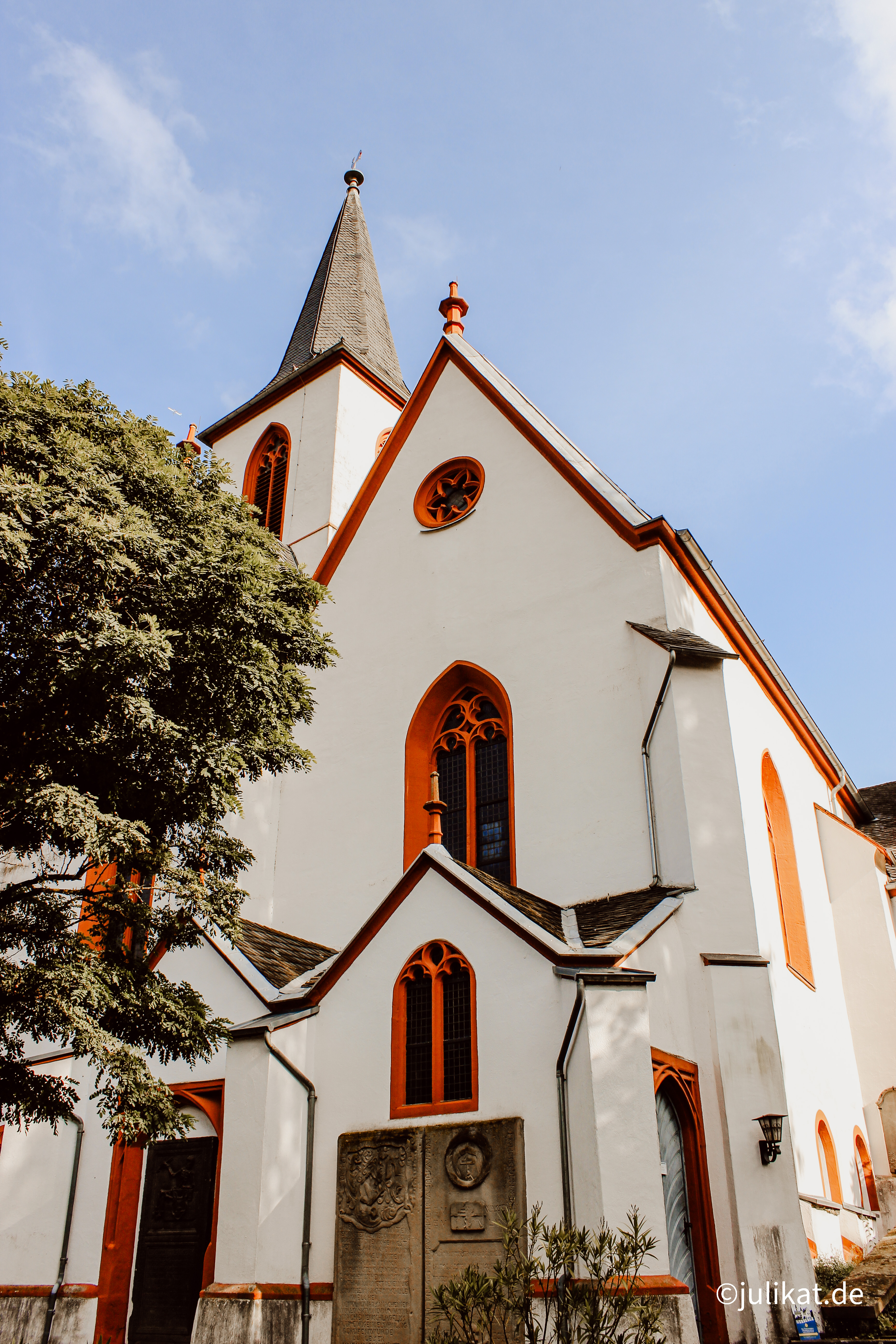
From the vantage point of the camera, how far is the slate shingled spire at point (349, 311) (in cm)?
2708

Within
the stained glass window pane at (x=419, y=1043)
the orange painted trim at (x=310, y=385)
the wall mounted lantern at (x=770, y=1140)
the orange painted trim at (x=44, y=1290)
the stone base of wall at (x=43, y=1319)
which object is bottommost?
the stone base of wall at (x=43, y=1319)

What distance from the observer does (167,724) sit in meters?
9.83

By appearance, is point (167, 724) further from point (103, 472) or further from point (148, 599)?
point (103, 472)

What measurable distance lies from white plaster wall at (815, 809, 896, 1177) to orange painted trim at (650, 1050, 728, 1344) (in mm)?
7680

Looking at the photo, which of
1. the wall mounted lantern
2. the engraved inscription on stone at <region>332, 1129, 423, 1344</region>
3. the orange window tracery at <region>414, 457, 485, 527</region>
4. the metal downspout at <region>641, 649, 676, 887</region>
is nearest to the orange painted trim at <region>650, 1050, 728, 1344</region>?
the wall mounted lantern

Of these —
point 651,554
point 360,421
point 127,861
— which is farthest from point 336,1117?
point 360,421

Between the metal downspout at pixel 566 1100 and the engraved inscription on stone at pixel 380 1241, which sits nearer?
the metal downspout at pixel 566 1100

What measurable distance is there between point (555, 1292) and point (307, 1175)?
10.4ft

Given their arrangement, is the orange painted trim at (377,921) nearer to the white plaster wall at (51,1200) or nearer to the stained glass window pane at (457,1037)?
the stained glass window pane at (457,1037)

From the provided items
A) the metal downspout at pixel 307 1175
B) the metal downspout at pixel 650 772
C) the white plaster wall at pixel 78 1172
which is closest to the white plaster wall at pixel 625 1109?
the metal downspout at pixel 650 772

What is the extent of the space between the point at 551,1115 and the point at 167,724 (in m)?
5.06

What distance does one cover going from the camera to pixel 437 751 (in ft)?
51.6

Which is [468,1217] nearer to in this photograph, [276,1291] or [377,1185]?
[377,1185]

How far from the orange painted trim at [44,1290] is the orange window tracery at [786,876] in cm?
977
